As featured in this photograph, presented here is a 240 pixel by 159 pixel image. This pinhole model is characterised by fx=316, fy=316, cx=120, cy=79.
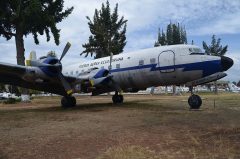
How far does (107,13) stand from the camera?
218 feet

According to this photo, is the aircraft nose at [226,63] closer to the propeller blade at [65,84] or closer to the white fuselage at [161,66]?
the white fuselage at [161,66]

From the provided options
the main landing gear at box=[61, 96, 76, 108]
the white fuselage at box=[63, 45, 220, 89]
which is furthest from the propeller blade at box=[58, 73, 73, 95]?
the white fuselage at box=[63, 45, 220, 89]

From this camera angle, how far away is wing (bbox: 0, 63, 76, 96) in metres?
20.0

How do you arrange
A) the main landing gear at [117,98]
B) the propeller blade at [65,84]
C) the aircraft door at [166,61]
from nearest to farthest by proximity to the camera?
the aircraft door at [166,61] < the propeller blade at [65,84] < the main landing gear at [117,98]

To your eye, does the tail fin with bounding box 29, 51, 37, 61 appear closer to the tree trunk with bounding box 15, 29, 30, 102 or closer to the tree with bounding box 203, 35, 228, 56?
the tree trunk with bounding box 15, 29, 30, 102

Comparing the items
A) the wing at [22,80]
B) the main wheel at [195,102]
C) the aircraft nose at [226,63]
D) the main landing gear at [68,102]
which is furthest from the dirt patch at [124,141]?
the main landing gear at [68,102]

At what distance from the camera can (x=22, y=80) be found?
877 inches

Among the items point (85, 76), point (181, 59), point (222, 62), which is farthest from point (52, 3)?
point (222, 62)

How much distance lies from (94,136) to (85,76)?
13026 millimetres

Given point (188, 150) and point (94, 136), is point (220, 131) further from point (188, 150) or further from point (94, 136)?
point (94, 136)

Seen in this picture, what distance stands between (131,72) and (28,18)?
16371 millimetres

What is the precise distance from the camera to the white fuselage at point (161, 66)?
19312 mm

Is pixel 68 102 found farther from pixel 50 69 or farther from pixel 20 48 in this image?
pixel 20 48

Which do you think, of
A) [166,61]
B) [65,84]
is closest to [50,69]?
[65,84]
